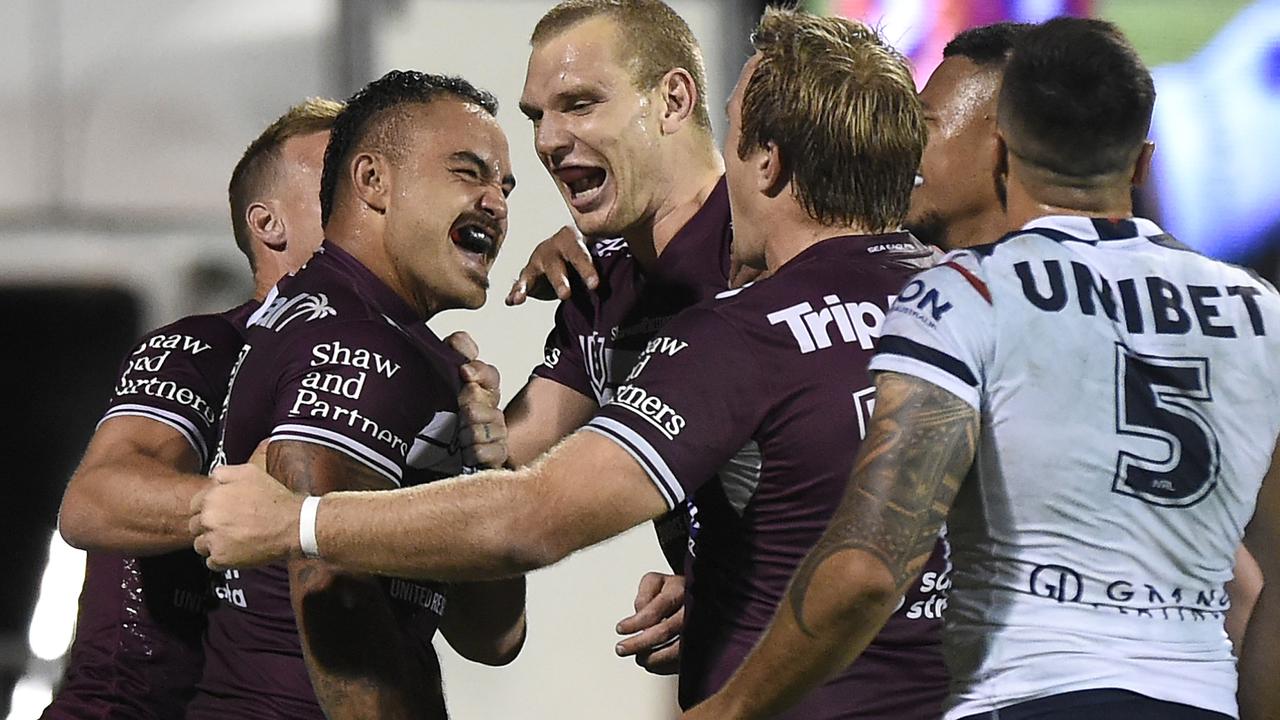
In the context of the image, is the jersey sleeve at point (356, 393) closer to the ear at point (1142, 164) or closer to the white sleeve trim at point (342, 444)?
the white sleeve trim at point (342, 444)

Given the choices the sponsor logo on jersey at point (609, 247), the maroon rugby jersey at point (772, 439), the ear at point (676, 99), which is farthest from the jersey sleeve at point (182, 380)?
the maroon rugby jersey at point (772, 439)

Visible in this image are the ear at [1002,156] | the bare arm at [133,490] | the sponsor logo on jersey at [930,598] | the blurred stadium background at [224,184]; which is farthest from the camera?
the blurred stadium background at [224,184]

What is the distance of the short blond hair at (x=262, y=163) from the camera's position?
3.66 metres

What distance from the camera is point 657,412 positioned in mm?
2098

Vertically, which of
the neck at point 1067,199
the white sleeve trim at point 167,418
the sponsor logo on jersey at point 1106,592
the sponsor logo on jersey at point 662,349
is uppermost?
the neck at point 1067,199

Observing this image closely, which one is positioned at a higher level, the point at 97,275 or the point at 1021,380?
the point at 1021,380

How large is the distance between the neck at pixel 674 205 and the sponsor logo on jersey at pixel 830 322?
117 centimetres

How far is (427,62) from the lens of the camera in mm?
5523

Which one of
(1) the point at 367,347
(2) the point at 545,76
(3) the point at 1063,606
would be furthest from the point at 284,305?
(3) the point at 1063,606

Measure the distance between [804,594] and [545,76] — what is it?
186 centimetres

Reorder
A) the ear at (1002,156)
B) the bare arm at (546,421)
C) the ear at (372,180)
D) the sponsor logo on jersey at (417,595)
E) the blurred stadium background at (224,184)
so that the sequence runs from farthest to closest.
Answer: the blurred stadium background at (224,184) < the bare arm at (546,421) < the ear at (372,180) < the sponsor logo on jersey at (417,595) < the ear at (1002,156)

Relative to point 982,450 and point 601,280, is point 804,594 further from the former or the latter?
point 601,280

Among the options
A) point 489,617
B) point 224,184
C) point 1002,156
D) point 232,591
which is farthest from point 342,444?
point 224,184

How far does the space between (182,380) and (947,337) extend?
5.71ft
